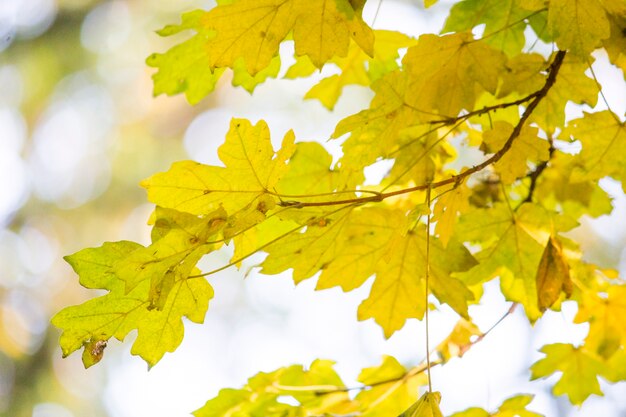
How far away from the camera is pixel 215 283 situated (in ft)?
19.4

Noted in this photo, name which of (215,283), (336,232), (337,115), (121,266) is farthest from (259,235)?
(215,283)

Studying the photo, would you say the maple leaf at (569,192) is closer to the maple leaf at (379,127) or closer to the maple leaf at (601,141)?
the maple leaf at (601,141)

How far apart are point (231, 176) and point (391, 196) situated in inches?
10.9

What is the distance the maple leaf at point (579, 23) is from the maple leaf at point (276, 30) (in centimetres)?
24

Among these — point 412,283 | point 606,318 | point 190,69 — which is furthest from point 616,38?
point 190,69

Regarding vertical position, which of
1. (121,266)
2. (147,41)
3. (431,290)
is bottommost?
(431,290)

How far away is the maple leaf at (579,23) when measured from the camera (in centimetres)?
86

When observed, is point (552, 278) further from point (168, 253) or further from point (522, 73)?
point (168, 253)

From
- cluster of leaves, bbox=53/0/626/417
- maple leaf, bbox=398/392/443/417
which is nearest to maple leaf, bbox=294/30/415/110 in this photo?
cluster of leaves, bbox=53/0/626/417

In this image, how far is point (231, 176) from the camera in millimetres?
850

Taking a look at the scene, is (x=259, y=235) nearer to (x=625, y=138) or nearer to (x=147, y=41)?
(x=625, y=138)

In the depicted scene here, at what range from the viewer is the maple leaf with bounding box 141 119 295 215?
0.84 metres

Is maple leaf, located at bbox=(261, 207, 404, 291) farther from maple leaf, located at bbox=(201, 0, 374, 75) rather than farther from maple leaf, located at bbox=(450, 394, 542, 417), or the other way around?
maple leaf, located at bbox=(450, 394, 542, 417)

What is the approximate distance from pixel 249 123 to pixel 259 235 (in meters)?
0.20
